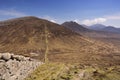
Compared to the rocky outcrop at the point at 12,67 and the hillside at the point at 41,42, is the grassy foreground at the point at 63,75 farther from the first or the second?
the hillside at the point at 41,42

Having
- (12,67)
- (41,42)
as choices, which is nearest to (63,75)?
(12,67)

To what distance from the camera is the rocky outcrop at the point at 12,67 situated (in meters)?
18.7

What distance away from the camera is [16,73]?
68.2 feet

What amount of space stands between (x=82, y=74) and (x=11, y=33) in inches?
5077

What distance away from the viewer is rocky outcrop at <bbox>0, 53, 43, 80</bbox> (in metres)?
18.7

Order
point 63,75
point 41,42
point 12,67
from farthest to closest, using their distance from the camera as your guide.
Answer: point 41,42, point 63,75, point 12,67

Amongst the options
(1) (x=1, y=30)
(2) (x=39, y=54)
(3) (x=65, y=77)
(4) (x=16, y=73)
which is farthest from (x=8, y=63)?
(1) (x=1, y=30)

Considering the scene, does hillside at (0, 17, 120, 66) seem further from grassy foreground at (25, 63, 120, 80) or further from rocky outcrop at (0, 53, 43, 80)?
rocky outcrop at (0, 53, 43, 80)

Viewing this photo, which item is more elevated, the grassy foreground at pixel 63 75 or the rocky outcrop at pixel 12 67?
the rocky outcrop at pixel 12 67

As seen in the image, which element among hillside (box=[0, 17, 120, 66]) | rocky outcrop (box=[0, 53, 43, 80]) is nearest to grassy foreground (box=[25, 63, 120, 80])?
rocky outcrop (box=[0, 53, 43, 80])

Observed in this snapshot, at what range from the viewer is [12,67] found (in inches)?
785

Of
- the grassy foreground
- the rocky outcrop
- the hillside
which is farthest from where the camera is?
the hillside

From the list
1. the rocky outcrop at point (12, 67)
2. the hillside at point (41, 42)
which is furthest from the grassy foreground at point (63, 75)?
the hillside at point (41, 42)

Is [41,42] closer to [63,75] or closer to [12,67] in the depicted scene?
[63,75]
